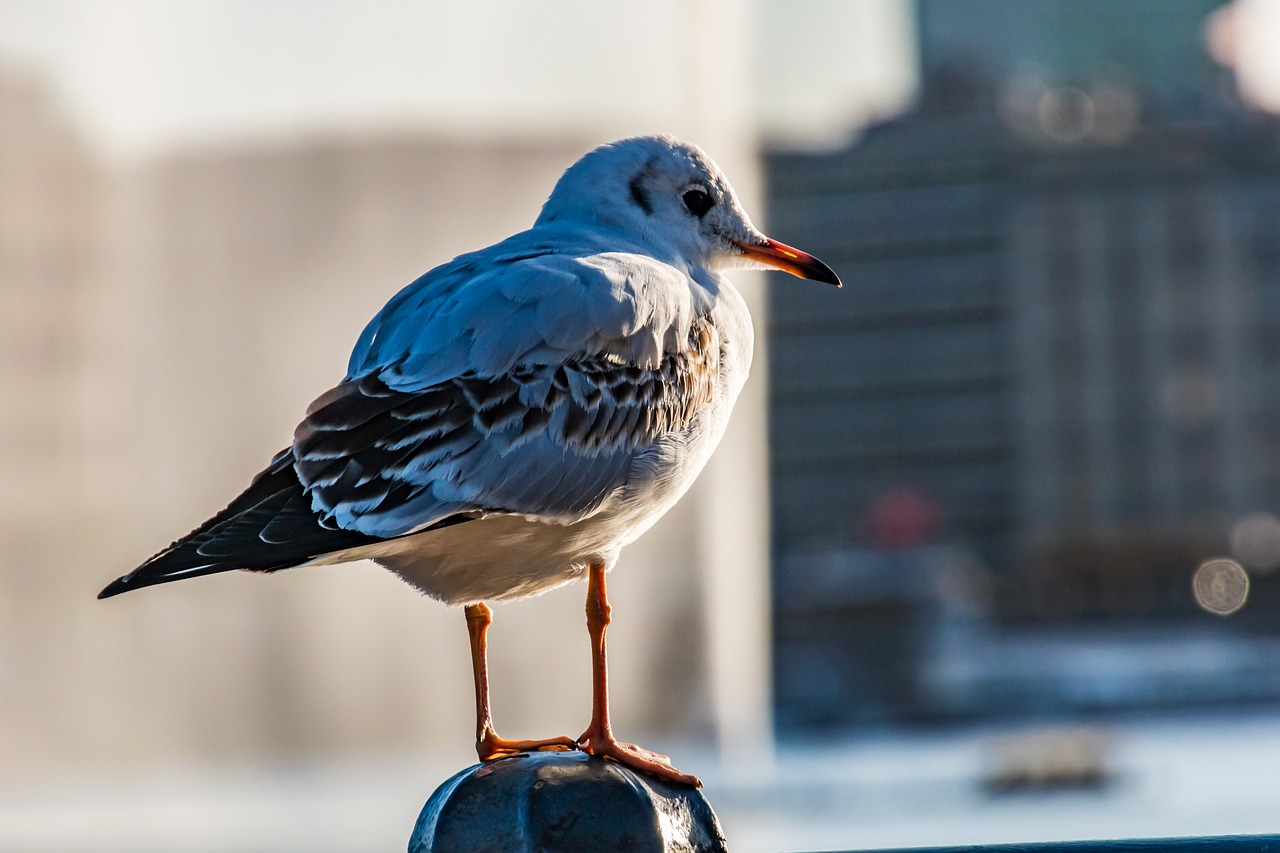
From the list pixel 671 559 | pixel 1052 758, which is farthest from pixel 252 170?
pixel 1052 758

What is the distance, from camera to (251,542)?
4.18 feet

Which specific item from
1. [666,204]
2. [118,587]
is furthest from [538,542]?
[666,204]

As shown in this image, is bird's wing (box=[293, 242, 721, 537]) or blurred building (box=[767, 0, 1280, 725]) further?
blurred building (box=[767, 0, 1280, 725])

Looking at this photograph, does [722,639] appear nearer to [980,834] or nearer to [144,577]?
[980,834]

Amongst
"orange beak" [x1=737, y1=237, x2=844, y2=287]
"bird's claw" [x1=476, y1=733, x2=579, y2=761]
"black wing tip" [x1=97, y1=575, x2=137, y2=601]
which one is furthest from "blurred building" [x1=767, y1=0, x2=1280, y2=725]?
"black wing tip" [x1=97, y1=575, x2=137, y2=601]

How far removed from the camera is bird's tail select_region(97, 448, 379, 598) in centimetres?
121

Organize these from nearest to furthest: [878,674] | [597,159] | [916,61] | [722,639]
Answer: [597,159] → [722,639] → [878,674] → [916,61]

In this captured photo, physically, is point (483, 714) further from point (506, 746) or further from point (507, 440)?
point (507, 440)

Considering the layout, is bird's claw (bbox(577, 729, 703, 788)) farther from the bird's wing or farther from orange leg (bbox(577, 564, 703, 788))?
the bird's wing

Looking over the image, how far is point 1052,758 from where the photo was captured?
634 cm

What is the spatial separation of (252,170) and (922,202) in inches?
1632

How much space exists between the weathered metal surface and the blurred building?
42.7 m

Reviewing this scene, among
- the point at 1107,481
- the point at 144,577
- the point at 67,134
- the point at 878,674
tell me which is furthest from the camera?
the point at 1107,481

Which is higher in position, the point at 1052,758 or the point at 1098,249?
the point at 1098,249
